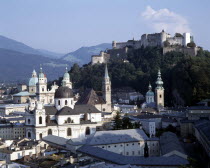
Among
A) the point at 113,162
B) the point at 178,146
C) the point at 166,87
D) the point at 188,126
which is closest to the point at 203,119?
the point at 188,126

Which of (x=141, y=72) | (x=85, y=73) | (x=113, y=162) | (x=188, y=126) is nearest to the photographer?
(x=113, y=162)

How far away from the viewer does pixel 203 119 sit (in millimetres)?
54469

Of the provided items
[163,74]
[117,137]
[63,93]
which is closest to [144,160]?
[117,137]

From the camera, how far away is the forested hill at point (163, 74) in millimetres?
72625

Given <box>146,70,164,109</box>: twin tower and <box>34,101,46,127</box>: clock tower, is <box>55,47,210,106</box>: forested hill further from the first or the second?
<box>34,101,46,127</box>: clock tower

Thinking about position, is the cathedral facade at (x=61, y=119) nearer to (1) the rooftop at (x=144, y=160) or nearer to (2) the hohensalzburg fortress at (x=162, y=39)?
(1) the rooftop at (x=144, y=160)

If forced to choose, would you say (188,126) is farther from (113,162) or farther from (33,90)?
(33,90)

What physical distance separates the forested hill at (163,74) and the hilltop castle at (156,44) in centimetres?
185

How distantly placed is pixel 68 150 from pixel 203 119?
18844 mm

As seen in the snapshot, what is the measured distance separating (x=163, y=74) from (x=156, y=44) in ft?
58.1

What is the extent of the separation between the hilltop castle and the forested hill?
1.85m

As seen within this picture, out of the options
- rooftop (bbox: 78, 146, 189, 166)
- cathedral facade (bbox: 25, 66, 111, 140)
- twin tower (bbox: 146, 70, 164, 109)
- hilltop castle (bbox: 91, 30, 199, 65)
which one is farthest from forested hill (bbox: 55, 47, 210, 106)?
rooftop (bbox: 78, 146, 189, 166)

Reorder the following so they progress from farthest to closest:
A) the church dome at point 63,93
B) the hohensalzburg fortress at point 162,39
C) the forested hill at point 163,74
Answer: the hohensalzburg fortress at point 162,39 → the forested hill at point 163,74 → the church dome at point 63,93

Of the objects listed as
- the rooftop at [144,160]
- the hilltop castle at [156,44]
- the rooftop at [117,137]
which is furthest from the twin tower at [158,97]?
the rooftop at [144,160]
